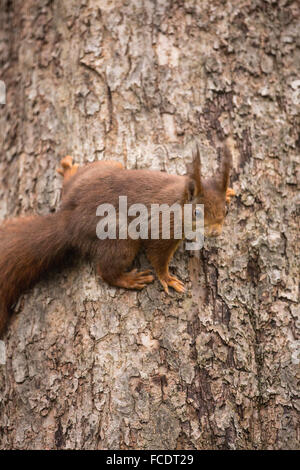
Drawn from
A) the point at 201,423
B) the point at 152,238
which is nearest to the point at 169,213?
the point at 152,238

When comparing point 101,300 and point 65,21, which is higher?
point 65,21

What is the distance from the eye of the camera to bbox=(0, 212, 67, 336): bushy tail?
2.41m

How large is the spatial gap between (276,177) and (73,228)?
1.13 metres

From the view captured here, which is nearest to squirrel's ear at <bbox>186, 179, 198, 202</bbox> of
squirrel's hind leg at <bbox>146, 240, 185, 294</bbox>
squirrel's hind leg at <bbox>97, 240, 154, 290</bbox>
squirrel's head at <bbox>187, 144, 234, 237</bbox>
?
squirrel's head at <bbox>187, 144, 234, 237</bbox>

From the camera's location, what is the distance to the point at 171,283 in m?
2.34

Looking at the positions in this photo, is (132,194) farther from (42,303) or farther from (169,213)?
(42,303)

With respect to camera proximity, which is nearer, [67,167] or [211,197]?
[211,197]

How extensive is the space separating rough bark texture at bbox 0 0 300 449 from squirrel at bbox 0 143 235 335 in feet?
0.28

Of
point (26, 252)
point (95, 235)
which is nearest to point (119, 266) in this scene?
point (95, 235)

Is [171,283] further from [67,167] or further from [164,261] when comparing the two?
[67,167]

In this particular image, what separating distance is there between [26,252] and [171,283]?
2.38 feet

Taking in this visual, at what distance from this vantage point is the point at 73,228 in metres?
2.38

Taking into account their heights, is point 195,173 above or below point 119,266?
above
